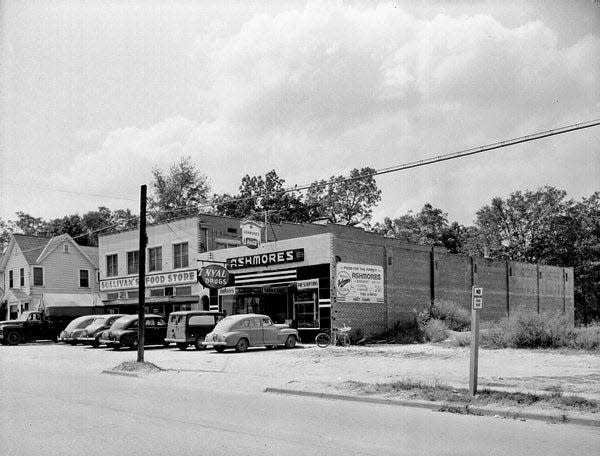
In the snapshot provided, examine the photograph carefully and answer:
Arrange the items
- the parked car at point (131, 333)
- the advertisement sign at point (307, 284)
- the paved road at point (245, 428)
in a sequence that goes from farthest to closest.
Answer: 1. the advertisement sign at point (307, 284)
2. the parked car at point (131, 333)
3. the paved road at point (245, 428)

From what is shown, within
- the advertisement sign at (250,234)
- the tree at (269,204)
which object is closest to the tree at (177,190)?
the tree at (269,204)

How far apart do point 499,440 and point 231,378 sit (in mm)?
9573

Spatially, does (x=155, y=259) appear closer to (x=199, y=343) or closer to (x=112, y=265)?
(x=112, y=265)

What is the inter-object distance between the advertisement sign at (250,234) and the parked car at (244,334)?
649 cm

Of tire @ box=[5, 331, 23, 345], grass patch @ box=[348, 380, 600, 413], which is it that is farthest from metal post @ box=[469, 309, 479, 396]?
tire @ box=[5, 331, 23, 345]

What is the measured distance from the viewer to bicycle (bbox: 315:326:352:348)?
2897 centimetres

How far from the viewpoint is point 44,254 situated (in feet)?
169

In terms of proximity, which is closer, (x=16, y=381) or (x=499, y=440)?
(x=499, y=440)

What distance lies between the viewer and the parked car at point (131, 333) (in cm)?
2909

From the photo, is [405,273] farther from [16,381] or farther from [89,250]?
[89,250]

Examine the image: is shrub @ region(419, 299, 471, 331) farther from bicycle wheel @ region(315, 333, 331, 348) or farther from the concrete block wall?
bicycle wheel @ region(315, 333, 331, 348)

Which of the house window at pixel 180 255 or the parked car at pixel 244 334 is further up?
the house window at pixel 180 255

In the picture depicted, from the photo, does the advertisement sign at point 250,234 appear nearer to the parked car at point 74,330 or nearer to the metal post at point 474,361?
the parked car at point 74,330

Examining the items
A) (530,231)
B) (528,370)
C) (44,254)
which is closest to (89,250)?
(44,254)
